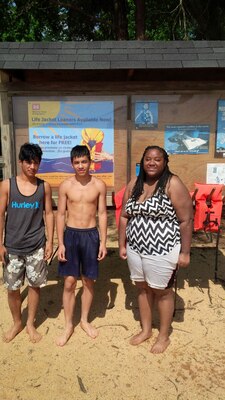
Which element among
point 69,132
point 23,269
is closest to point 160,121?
point 69,132

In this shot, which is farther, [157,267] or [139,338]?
[139,338]

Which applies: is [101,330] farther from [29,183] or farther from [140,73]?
[140,73]

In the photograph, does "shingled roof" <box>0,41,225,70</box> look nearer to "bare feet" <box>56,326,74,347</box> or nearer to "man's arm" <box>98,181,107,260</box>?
"man's arm" <box>98,181,107,260</box>

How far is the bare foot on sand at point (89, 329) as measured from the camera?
299cm

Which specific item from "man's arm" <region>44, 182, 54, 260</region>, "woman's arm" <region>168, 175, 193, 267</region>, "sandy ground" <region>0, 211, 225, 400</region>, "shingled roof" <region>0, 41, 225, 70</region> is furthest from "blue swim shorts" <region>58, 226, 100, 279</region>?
"shingled roof" <region>0, 41, 225, 70</region>

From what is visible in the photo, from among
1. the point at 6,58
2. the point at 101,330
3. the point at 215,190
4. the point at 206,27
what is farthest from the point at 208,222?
the point at 206,27

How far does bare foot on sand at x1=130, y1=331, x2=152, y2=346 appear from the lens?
2893 mm

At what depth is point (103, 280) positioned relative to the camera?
13.5ft

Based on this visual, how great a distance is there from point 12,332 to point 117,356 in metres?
0.97

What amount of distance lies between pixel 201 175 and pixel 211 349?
2.73 metres

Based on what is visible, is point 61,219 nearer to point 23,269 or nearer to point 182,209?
point 23,269

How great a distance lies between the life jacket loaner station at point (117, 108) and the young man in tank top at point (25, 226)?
2258 mm

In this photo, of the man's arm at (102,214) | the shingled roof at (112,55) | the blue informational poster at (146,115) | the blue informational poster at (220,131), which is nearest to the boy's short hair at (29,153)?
the man's arm at (102,214)

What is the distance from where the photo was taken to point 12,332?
116 inches
